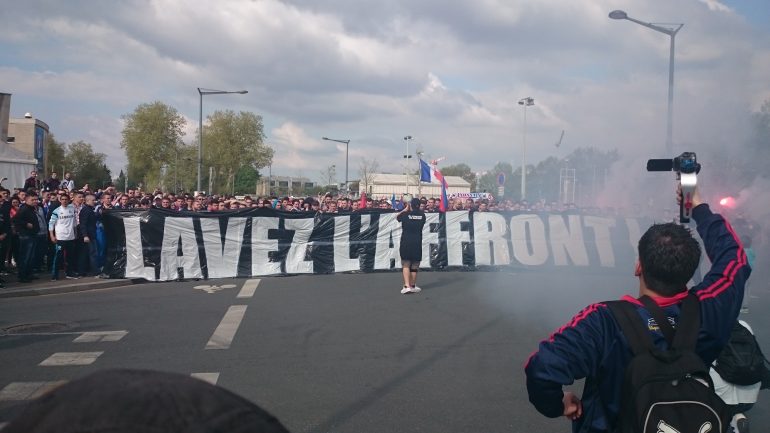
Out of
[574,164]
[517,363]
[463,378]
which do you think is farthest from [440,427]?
[574,164]

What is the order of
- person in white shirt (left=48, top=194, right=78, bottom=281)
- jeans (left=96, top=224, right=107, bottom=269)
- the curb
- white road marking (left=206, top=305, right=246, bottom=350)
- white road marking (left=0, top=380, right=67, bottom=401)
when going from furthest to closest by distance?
jeans (left=96, top=224, right=107, bottom=269) → person in white shirt (left=48, top=194, right=78, bottom=281) → the curb → white road marking (left=206, top=305, right=246, bottom=350) → white road marking (left=0, top=380, right=67, bottom=401)

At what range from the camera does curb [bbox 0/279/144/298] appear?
11.4m

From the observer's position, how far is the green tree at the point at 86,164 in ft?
216

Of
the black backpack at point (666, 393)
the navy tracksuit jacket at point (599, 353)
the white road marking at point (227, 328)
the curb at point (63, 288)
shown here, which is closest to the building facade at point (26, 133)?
the curb at point (63, 288)

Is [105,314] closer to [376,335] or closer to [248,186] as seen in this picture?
[376,335]

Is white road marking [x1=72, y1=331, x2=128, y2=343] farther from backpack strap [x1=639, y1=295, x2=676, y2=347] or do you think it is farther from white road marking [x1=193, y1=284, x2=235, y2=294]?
backpack strap [x1=639, y1=295, x2=676, y2=347]

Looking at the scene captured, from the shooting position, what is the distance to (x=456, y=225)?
16750 millimetres

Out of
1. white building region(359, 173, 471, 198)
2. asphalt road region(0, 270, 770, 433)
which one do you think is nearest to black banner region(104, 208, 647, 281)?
asphalt road region(0, 270, 770, 433)

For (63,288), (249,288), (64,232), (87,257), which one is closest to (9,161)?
(87,257)

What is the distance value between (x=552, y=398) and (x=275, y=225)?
13.6m

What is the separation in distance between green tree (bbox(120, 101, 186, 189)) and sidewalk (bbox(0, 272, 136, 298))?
4427 cm

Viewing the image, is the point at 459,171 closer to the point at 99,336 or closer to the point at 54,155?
the point at 54,155

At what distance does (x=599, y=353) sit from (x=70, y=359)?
254 inches

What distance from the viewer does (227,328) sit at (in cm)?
864
